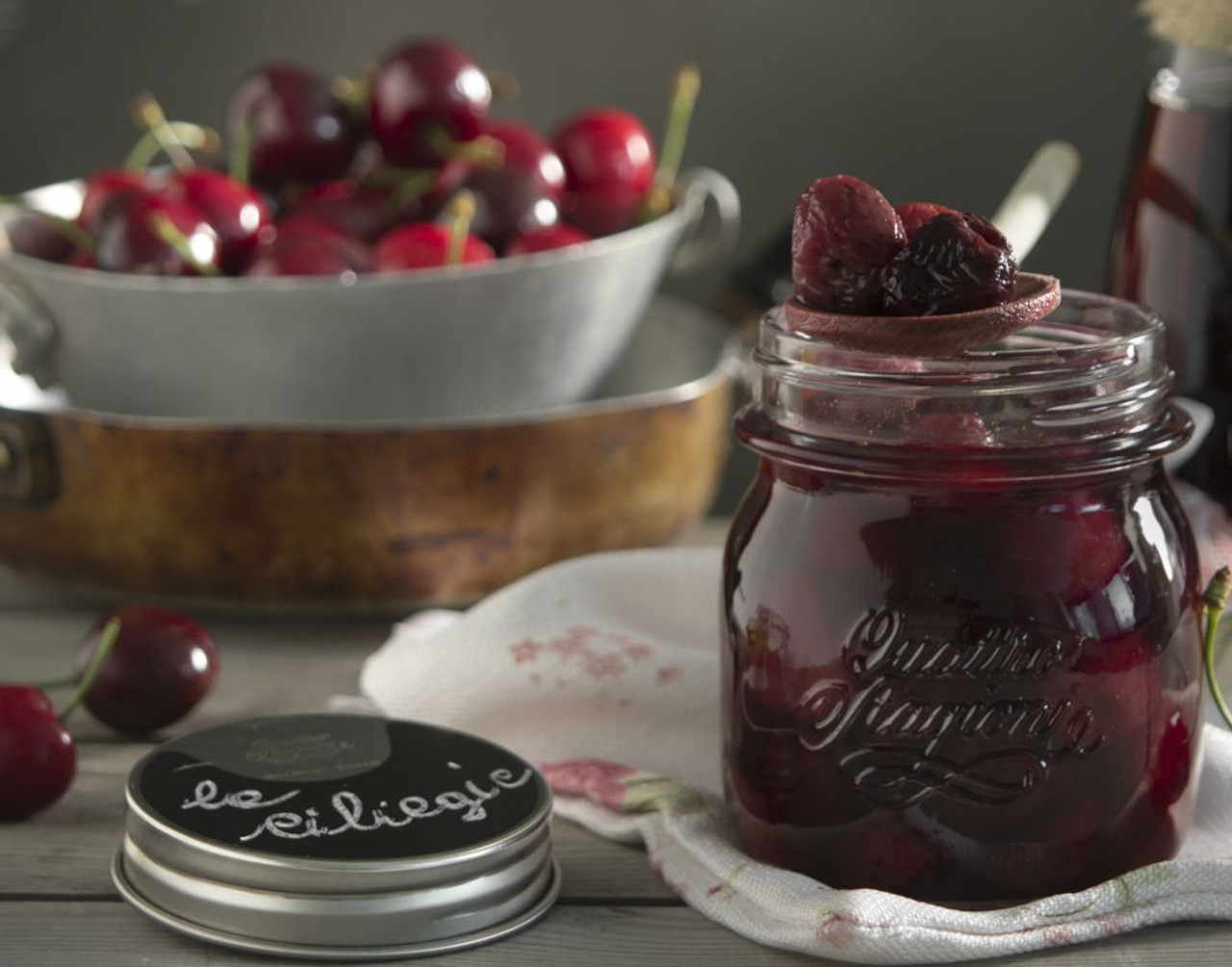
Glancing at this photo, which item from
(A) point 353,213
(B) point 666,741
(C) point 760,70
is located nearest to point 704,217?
(C) point 760,70

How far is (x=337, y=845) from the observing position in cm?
59

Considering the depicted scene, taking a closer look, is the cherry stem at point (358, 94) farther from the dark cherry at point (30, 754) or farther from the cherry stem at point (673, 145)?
the dark cherry at point (30, 754)

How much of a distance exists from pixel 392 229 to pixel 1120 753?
0.59 metres

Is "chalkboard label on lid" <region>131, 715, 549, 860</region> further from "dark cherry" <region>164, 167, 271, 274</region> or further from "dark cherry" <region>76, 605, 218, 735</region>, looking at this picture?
"dark cherry" <region>164, 167, 271, 274</region>

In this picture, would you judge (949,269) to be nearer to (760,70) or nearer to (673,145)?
(673,145)

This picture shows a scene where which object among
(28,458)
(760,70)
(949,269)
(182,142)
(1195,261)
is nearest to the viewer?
(949,269)

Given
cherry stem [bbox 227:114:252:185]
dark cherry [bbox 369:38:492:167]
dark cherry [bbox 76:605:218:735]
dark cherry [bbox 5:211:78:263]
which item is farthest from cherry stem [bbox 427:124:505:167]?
dark cherry [bbox 76:605:218:735]

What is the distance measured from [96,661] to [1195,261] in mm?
562

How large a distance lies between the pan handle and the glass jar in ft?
1.66

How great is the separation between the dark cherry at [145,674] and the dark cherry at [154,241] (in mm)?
228

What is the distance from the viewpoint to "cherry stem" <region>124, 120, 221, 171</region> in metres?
1.14

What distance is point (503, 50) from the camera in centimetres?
133

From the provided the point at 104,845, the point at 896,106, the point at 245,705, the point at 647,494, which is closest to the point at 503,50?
the point at 896,106

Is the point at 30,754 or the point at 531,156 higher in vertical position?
the point at 531,156
